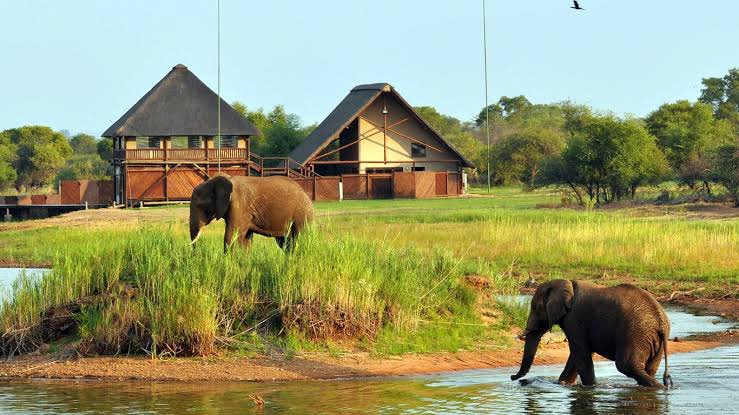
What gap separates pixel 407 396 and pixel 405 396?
23mm

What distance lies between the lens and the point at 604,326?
12922mm

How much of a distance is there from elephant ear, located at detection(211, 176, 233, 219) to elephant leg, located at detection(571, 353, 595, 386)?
6711 millimetres

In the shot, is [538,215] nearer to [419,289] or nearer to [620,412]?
[419,289]

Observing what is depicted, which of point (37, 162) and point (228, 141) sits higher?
point (228, 141)

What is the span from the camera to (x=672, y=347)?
16.5 m

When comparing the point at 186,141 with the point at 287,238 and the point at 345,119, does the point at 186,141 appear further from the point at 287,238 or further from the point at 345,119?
the point at 287,238

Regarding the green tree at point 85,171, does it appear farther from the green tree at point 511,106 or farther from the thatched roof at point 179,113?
the green tree at point 511,106

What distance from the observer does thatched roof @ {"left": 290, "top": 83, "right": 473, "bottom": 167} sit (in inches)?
2522

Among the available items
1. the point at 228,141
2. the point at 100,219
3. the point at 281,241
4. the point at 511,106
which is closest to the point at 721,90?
the point at 511,106

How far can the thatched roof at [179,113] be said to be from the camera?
60.6 metres

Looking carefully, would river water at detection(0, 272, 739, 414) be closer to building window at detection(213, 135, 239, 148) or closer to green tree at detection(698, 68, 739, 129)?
building window at detection(213, 135, 239, 148)

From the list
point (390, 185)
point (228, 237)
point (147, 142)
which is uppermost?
point (147, 142)

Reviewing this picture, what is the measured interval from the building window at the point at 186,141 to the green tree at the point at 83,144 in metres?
68.2

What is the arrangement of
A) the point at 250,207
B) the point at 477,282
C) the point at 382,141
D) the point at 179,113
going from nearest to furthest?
the point at 477,282 < the point at 250,207 < the point at 179,113 < the point at 382,141
